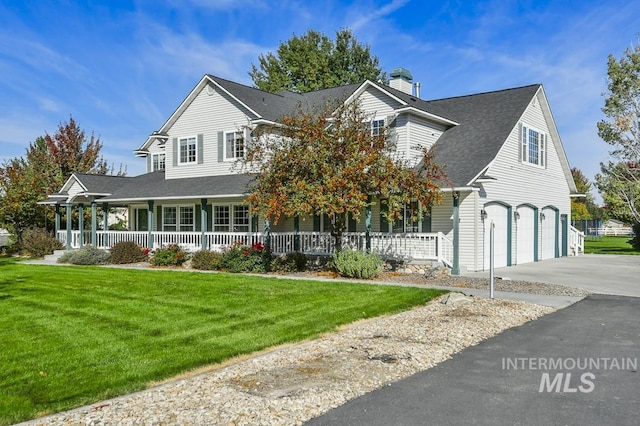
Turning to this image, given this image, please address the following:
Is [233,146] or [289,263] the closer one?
[289,263]

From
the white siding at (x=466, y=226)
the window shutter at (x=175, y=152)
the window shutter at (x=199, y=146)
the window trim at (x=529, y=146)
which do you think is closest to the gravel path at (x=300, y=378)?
the white siding at (x=466, y=226)

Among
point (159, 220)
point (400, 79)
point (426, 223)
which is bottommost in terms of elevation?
point (426, 223)

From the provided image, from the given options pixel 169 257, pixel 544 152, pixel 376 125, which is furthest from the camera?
pixel 544 152

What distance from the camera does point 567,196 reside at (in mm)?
27891

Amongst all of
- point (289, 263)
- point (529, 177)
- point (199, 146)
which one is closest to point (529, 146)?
point (529, 177)

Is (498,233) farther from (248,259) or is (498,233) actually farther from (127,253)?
(127,253)

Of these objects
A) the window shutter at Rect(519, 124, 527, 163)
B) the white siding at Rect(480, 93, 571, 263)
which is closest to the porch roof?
the white siding at Rect(480, 93, 571, 263)

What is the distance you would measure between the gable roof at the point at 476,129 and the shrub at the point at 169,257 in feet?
35.9

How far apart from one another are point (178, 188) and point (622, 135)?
87.2 feet

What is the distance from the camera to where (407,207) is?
18.8 m

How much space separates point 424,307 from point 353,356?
456cm

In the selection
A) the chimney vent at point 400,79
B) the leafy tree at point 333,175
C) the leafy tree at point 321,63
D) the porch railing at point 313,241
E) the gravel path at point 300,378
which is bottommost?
the gravel path at point 300,378

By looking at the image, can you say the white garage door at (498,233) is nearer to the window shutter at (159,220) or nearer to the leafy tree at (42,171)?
the window shutter at (159,220)

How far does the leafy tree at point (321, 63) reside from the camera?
4753 centimetres
